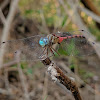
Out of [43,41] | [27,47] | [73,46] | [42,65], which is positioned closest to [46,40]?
[43,41]

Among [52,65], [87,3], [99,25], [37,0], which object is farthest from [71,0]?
[52,65]

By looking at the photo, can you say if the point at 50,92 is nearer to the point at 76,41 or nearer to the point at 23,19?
the point at 76,41

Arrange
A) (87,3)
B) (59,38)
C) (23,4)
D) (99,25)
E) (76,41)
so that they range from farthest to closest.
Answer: (23,4), (99,25), (87,3), (76,41), (59,38)

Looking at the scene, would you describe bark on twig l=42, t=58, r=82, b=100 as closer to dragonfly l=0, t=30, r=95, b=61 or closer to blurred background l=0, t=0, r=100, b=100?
dragonfly l=0, t=30, r=95, b=61

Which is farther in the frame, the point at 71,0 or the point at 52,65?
the point at 71,0

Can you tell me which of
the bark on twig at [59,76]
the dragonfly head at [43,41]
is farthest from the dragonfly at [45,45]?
the bark on twig at [59,76]

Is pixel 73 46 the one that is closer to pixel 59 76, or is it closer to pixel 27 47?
pixel 27 47
